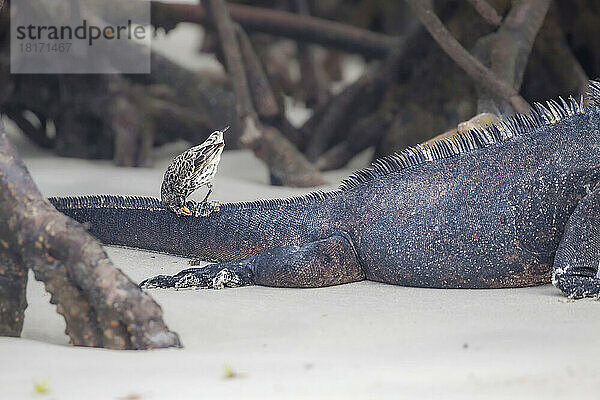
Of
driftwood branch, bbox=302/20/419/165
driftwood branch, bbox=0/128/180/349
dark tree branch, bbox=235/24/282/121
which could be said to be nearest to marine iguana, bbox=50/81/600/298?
driftwood branch, bbox=0/128/180/349

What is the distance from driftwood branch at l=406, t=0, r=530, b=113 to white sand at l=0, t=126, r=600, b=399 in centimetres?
216

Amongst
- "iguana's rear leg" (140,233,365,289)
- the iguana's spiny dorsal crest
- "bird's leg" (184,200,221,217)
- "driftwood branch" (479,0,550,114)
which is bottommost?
"iguana's rear leg" (140,233,365,289)

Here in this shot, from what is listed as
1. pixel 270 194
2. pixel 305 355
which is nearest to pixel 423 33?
pixel 270 194

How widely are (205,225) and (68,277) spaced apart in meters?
1.70

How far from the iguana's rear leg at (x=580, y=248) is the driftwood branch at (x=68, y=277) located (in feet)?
6.33

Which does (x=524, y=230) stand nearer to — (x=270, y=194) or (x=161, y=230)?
(x=161, y=230)

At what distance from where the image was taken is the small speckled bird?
4.57 m

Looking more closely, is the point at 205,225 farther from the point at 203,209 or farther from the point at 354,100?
the point at 354,100

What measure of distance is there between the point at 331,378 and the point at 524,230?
1845 millimetres

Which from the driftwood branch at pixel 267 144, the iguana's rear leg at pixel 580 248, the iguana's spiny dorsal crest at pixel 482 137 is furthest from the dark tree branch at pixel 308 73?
the iguana's rear leg at pixel 580 248

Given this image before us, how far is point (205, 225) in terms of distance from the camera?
15.7 ft

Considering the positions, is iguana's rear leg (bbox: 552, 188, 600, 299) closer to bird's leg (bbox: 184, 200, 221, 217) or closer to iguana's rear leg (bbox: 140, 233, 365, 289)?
iguana's rear leg (bbox: 140, 233, 365, 289)

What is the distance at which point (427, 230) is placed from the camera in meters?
4.30

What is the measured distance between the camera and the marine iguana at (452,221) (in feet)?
13.4
